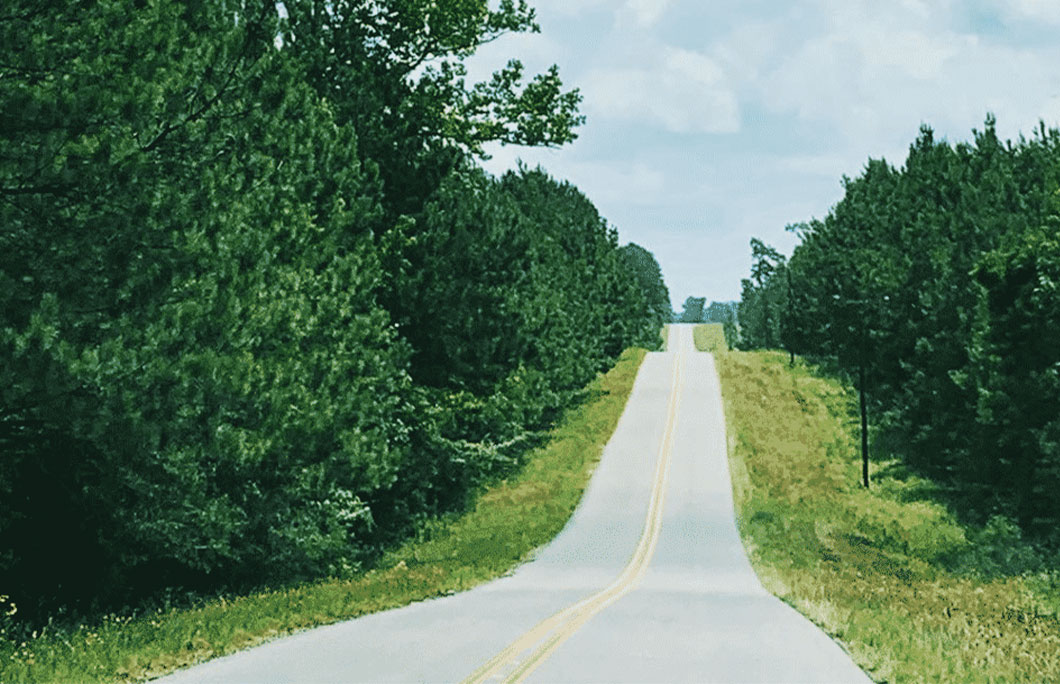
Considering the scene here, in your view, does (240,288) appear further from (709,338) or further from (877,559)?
(709,338)

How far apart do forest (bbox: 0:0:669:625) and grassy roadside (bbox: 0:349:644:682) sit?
1.47 m

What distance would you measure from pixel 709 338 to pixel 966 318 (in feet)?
464

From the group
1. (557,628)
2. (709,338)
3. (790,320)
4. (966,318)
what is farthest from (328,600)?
(709,338)

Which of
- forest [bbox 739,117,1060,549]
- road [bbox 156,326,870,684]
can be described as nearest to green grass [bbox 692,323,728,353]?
forest [bbox 739,117,1060,549]

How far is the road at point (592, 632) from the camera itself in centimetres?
960

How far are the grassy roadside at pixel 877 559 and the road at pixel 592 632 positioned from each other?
773mm

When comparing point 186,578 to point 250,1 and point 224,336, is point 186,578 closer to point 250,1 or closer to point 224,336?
point 224,336

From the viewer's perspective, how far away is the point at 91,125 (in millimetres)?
10984

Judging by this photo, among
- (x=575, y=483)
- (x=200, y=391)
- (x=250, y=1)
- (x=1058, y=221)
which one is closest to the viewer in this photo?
(x=200, y=391)

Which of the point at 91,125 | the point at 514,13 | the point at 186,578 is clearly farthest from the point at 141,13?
the point at 514,13

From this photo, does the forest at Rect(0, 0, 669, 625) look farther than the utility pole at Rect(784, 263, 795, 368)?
No

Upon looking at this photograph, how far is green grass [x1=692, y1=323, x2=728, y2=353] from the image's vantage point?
157500 millimetres

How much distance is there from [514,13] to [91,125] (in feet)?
63.6

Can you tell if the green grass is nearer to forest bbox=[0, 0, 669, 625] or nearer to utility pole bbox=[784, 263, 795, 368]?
utility pole bbox=[784, 263, 795, 368]
